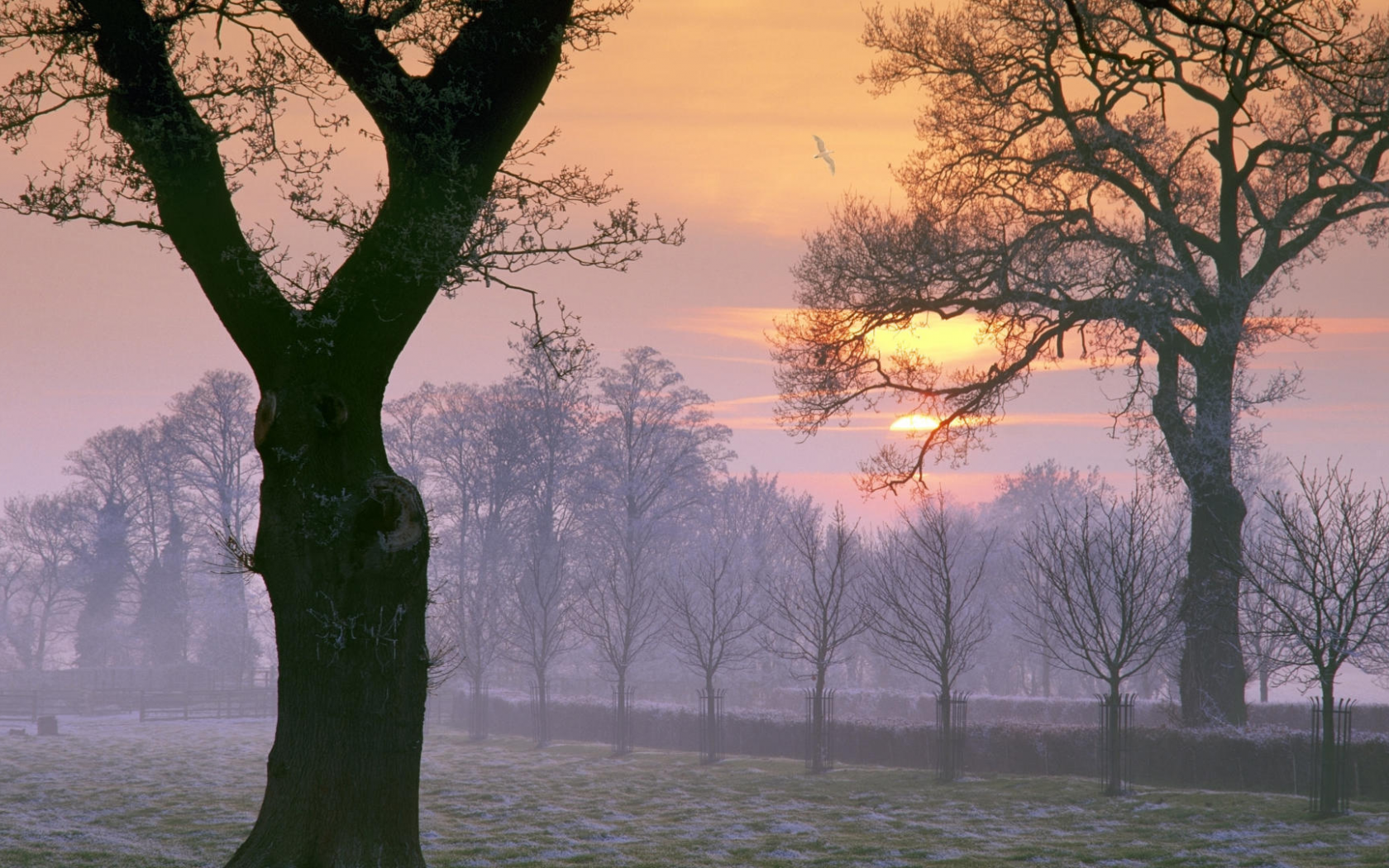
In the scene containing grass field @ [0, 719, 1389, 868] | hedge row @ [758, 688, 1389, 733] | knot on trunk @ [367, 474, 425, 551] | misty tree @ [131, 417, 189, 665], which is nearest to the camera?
knot on trunk @ [367, 474, 425, 551]

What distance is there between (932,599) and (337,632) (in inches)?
968

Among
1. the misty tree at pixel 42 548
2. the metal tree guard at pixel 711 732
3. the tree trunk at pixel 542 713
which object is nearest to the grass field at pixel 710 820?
the metal tree guard at pixel 711 732

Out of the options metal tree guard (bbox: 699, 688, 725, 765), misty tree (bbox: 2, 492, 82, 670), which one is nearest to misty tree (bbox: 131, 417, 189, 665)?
misty tree (bbox: 2, 492, 82, 670)

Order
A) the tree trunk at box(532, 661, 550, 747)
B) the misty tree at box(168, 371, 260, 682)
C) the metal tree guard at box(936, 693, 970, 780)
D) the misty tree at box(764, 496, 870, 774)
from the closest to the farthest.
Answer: the metal tree guard at box(936, 693, 970, 780) < the misty tree at box(764, 496, 870, 774) < the tree trunk at box(532, 661, 550, 747) < the misty tree at box(168, 371, 260, 682)

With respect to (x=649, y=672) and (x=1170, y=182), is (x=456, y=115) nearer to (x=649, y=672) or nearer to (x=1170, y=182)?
(x=1170, y=182)

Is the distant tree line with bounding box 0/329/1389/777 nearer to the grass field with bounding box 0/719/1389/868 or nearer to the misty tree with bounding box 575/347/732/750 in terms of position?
the misty tree with bounding box 575/347/732/750

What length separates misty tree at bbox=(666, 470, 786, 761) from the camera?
43156 millimetres

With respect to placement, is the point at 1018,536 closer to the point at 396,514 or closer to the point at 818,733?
the point at 818,733

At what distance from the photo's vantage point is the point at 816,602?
27562 mm

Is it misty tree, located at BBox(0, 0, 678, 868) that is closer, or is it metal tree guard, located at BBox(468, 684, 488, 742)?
misty tree, located at BBox(0, 0, 678, 868)

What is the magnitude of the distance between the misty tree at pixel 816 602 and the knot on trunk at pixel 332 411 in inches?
664

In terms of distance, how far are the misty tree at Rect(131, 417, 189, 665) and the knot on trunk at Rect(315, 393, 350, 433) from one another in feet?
154

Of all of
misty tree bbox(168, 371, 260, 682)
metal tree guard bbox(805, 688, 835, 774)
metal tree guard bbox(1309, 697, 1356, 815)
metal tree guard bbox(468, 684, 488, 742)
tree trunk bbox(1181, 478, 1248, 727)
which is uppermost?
misty tree bbox(168, 371, 260, 682)

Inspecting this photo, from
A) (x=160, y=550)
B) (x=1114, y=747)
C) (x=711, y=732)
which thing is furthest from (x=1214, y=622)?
(x=160, y=550)
